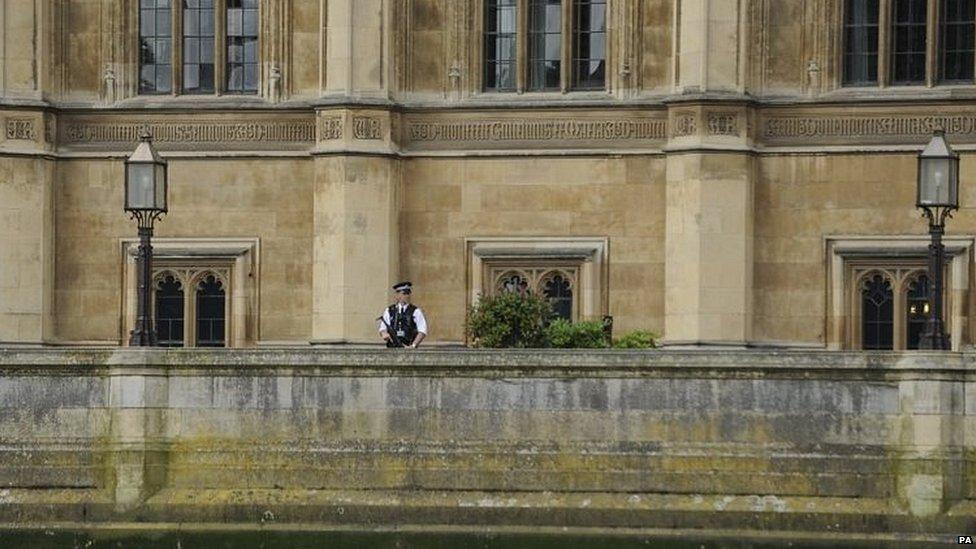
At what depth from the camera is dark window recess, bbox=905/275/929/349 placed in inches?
1987

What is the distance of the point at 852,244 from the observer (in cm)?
5075

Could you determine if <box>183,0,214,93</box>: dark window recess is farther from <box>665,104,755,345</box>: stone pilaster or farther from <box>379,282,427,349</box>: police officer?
<box>379,282,427,349</box>: police officer

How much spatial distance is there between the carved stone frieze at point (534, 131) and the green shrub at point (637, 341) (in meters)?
3.99

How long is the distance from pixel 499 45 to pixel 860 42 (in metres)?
6.01

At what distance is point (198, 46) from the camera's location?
5309 centimetres

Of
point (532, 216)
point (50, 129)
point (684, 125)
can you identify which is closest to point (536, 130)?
point (532, 216)

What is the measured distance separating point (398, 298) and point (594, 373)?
20.5 feet

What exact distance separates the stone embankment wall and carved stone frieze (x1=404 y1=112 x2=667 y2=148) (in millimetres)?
12543

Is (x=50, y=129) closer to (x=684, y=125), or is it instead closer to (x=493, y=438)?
(x=684, y=125)

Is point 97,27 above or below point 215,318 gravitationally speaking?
above

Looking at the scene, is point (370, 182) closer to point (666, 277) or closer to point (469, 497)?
point (666, 277)

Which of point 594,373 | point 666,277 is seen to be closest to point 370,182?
point 666,277

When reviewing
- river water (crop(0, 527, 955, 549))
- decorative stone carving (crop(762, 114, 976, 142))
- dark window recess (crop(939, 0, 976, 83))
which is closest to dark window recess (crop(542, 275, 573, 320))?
decorative stone carving (crop(762, 114, 976, 142))

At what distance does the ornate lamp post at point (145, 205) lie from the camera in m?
41.4
